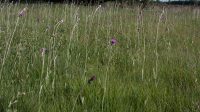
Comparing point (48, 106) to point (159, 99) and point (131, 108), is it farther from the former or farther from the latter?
point (159, 99)

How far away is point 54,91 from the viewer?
9.75ft

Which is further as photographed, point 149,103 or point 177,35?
point 177,35

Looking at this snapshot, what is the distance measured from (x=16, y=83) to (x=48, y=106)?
0.52 m

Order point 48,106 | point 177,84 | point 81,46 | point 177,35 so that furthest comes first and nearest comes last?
point 177,35 < point 81,46 < point 177,84 < point 48,106

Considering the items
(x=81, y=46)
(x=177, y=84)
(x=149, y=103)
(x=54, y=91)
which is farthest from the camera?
(x=81, y=46)

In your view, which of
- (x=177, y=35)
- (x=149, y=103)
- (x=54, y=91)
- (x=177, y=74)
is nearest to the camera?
(x=149, y=103)

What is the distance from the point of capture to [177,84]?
3.48 m

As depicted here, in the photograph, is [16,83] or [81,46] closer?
[16,83]

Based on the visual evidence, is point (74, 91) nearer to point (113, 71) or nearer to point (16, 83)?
point (16, 83)

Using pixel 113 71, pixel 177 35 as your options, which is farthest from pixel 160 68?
pixel 177 35

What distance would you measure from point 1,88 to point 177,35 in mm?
5698

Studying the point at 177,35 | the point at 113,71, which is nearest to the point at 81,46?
the point at 113,71

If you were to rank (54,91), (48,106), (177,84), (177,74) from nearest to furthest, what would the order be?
(48,106)
(54,91)
(177,84)
(177,74)

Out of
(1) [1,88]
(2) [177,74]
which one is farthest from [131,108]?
(2) [177,74]
